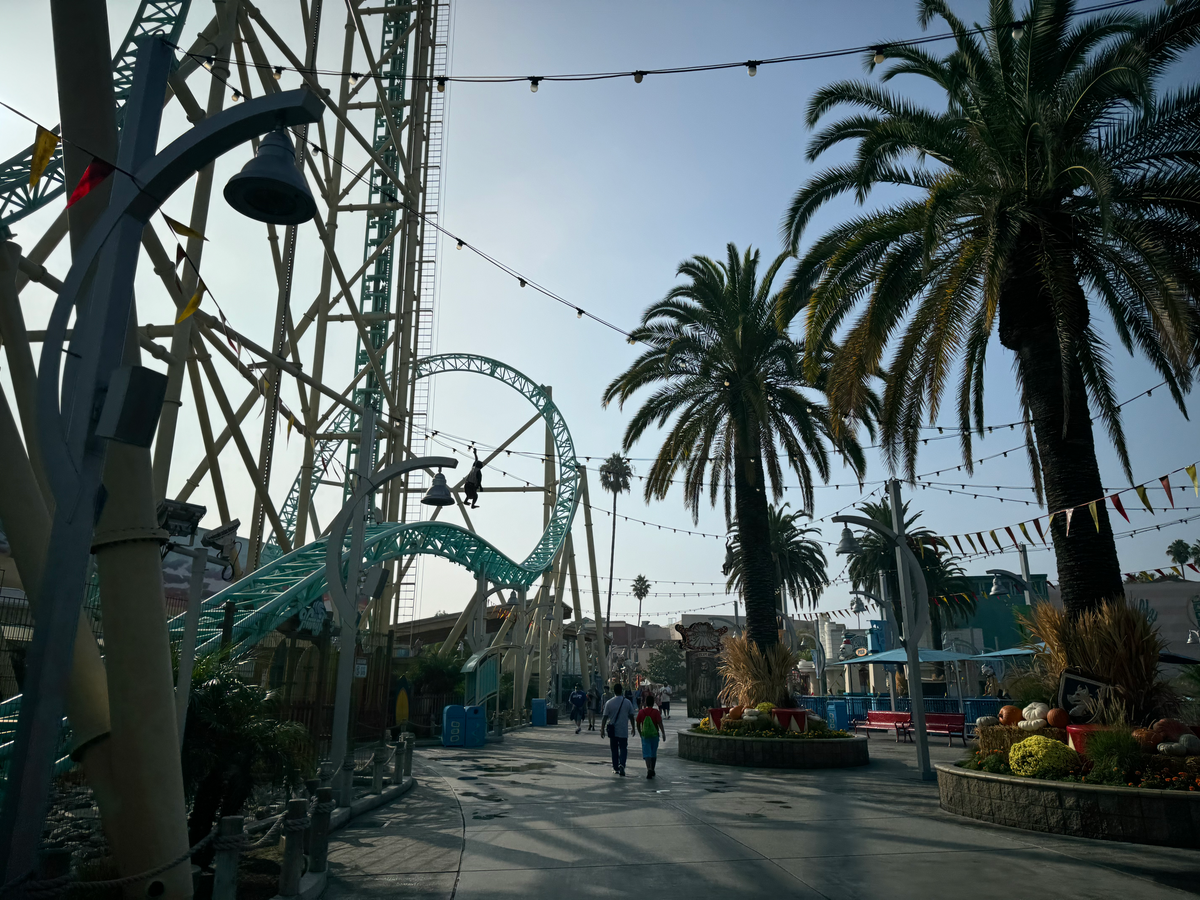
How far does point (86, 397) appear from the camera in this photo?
13.8 feet

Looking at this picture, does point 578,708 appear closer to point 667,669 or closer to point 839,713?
point 839,713

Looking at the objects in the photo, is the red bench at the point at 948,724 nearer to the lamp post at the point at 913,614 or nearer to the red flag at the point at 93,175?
the lamp post at the point at 913,614

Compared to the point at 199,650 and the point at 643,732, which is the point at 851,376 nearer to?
the point at 643,732

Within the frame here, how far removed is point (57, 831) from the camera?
843 cm

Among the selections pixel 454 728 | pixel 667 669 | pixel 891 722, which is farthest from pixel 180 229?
pixel 667 669

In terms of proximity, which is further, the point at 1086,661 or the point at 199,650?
the point at 199,650

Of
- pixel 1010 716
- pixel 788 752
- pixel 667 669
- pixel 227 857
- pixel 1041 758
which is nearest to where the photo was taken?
pixel 227 857

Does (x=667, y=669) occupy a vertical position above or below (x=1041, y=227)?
below

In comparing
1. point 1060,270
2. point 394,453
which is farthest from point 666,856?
point 394,453

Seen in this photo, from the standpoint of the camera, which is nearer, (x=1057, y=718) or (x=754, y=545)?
(x=1057, y=718)

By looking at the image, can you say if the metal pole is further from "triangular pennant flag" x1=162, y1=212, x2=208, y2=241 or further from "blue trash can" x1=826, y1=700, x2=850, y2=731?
"triangular pennant flag" x1=162, y1=212, x2=208, y2=241

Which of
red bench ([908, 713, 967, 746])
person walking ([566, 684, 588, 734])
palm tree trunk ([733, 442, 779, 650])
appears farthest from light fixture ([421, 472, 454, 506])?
person walking ([566, 684, 588, 734])

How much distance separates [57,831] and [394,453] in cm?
1767

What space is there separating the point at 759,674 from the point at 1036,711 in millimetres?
8204
